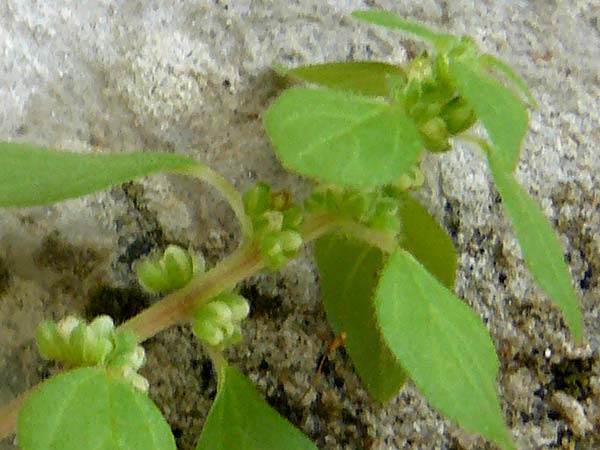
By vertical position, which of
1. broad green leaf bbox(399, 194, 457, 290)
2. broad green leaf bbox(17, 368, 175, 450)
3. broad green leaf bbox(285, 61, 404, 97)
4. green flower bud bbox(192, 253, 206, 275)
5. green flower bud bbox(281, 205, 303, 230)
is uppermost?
broad green leaf bbox(285, 61, 404, 97)

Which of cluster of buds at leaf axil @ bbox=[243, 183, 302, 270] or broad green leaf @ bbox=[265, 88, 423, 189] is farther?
cluster of buds at leaf axil @ bbox=[243, 183, 302, 270]

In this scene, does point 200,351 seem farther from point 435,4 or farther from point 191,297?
point 435,4

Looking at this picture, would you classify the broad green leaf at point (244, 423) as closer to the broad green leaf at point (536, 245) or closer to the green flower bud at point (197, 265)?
the green flower bud at point (197, 265)

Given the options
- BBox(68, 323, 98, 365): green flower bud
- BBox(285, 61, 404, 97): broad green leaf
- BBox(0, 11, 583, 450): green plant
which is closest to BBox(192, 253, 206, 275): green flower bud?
BBox(0, 11, 583, 450): green plant

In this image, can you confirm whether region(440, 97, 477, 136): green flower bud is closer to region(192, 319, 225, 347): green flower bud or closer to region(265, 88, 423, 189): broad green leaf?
region(265, 88, 423, 189): broad green leaf

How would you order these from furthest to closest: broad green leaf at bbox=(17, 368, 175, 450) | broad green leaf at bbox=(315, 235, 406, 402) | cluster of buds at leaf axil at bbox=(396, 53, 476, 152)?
broad green leaf at bbox=(315, 235, 406, 402), cluster of buds at leaf axil at bbox=(396, 53, 476, 152), broad green leaf at bbox=(17, 368, 175, 450)

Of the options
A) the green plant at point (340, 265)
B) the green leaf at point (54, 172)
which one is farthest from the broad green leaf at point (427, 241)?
the green leaf at point (54, 172)

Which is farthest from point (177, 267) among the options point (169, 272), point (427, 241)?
point (427, 241)
